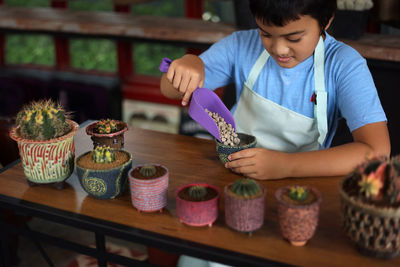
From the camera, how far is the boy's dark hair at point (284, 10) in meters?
1.38

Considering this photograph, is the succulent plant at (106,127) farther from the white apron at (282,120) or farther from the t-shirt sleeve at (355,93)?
the t-shirt sleeve at (355,93)

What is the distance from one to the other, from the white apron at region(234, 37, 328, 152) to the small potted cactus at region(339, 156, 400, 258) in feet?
2.06

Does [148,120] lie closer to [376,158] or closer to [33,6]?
[33,6]

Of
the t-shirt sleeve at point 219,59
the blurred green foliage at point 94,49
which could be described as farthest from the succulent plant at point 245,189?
the blurred green foliage at point 94,49

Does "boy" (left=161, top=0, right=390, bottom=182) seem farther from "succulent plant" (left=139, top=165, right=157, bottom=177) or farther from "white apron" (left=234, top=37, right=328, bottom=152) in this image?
"succulent plant" (left=139, top=165, right=157, bottom=177)

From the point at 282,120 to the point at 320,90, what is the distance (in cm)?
18


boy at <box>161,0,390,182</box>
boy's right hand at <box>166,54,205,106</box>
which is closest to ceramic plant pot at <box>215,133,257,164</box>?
boy at <box>161,0,390,182</box>

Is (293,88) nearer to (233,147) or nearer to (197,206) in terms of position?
(233,147)

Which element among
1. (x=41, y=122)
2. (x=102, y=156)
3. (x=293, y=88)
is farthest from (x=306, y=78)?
(x=41, y=122)

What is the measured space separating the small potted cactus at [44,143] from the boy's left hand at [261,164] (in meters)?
0.52

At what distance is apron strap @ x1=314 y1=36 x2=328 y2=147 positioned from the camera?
5.42ft

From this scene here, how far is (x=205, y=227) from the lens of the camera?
46.1 inches

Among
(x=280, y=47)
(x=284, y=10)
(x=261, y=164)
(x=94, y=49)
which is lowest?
(x=94, y=49)

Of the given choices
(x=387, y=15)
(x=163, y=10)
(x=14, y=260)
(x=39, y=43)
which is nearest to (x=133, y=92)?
(x=163, y=10)
